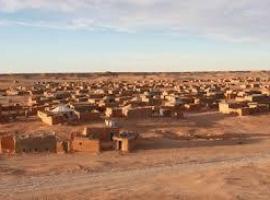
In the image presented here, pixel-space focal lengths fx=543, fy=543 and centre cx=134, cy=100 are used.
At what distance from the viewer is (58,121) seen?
3278cm

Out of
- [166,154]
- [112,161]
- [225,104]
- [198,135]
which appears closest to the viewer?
[112,161]

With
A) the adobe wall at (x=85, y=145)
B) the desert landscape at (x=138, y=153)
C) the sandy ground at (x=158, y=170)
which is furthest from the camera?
the adobe wall at (x=85, y=145)

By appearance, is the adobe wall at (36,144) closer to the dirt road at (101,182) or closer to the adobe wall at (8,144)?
the adobe wall at (8,144)

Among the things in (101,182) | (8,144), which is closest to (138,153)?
(101,182)

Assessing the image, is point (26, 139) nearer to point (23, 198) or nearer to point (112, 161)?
point (112, 161)

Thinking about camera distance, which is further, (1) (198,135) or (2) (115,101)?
(2) (115,101)

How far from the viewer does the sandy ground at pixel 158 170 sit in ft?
57.8

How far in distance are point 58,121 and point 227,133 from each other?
33.1ft

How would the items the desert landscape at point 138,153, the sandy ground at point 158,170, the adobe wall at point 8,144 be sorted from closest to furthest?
the sandy ground at point 158,170 < the desert landscape at point 138,153 < the adobe wall at point 8,144

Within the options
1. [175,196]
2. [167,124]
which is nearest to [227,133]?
[167,124]

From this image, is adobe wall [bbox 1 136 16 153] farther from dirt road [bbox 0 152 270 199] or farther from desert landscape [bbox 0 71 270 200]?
dirt road [bbox 0 152 270 199]

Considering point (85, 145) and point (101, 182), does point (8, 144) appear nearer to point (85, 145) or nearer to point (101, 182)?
point (85, 145)

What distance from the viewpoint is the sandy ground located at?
1762 centimetres

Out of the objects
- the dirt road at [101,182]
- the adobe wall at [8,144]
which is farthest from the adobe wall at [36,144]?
the dirt road at [101,182]
